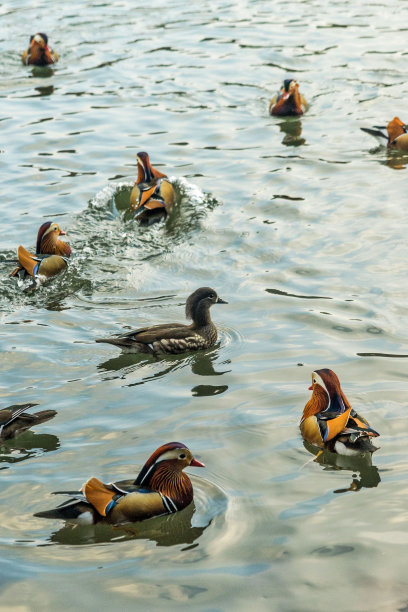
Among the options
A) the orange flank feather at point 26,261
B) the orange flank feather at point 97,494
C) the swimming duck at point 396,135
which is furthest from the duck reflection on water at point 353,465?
the swimming duck at point 396,135

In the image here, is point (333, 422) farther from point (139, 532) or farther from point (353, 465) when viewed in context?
point (139, 532)

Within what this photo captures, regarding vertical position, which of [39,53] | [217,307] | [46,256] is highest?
[39,53]

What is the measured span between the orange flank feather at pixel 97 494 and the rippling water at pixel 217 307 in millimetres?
269

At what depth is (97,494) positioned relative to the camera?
23.4ft

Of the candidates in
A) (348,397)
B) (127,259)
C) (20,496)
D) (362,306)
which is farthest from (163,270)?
(20,496)

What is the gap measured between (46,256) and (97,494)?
5.66m

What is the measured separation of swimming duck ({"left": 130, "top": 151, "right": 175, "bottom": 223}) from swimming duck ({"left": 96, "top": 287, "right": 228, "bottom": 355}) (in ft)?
11.1

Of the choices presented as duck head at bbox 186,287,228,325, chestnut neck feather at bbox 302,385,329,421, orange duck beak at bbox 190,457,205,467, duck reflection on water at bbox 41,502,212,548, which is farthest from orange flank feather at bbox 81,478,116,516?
duck head at bbox 186,287,228,325

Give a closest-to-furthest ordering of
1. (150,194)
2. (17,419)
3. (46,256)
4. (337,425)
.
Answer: (337,425) → (17,419) → (46,256) → (150,194)

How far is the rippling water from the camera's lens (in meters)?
6.97

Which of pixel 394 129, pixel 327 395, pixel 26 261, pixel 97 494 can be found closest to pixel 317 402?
pixel 327 395

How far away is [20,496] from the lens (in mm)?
7695

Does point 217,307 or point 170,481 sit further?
point 217,307

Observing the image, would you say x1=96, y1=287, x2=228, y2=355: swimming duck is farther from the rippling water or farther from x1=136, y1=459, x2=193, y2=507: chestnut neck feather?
x1=136, y1=459, x2=193, y2=507: chestnut neck feather
